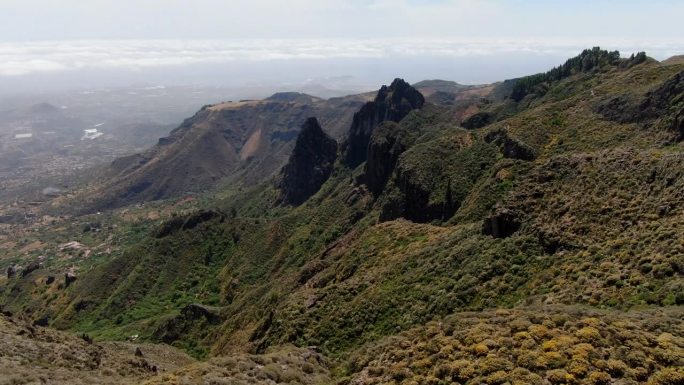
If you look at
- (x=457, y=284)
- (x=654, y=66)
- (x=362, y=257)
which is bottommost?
(x=362, y=257)

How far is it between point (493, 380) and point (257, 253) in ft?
332

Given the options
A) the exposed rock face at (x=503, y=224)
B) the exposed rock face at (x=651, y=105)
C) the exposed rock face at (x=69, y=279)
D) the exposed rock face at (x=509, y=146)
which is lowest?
the exposed rock face at (x=69, y=279)

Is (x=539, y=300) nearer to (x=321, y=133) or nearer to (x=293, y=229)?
(x=293, y=229)

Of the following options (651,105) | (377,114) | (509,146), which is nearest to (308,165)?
(377,114)

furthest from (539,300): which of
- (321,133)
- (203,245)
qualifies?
(321,133)

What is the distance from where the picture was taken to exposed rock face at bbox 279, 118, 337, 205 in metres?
174

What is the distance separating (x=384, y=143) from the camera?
393 feet

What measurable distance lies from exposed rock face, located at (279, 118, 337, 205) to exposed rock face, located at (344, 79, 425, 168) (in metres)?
8.67

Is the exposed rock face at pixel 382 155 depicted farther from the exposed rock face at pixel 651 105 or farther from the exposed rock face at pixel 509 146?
the exposed rock face at pixel 651 105

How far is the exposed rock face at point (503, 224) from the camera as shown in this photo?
154 ft

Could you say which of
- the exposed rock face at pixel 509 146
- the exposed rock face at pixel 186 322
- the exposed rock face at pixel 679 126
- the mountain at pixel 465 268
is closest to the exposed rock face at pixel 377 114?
the mountain at pixel 465 268

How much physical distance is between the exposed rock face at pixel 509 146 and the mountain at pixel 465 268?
336mm

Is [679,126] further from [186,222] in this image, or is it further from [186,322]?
[186,222]

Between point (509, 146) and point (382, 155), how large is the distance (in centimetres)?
4310
